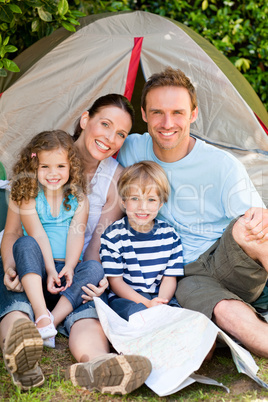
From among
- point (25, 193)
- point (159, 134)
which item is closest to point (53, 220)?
point (25, 193)

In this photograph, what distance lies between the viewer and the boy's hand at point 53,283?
2021 mm

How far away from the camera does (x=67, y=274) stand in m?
2.08

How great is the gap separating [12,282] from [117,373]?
695mm

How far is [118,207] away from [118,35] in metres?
1.17

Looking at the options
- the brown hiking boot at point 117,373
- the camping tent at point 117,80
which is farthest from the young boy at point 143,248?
the camping tent at point 117,80

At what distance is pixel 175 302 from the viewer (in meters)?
2.10

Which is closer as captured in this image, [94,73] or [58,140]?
[58,140]

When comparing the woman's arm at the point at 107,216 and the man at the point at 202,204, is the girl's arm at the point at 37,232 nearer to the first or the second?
the woman's arm at the point at 107,216

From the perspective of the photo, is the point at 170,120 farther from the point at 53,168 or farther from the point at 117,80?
the point at 117,80

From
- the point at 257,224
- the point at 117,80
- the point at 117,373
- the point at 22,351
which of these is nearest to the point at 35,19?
the point at 117,80

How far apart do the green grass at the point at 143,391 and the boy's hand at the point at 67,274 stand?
345mm

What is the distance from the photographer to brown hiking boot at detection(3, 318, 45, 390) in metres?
1.50

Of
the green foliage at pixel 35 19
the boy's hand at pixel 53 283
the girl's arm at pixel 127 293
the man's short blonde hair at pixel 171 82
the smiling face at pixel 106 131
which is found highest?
the green foliage at pixel 35 19

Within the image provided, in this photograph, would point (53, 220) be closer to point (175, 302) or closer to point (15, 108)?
point (175, 302)
